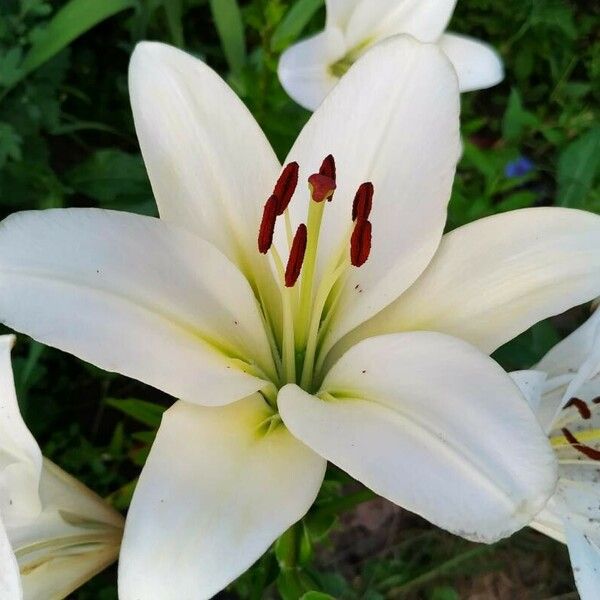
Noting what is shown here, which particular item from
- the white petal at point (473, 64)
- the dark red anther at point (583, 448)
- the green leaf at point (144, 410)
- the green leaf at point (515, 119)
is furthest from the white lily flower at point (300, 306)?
the green leaf at point (515, 119)

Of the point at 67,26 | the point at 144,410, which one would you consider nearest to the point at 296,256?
the point at 144,410

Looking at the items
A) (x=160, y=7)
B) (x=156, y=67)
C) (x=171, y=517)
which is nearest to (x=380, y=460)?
(x=171, y=517)

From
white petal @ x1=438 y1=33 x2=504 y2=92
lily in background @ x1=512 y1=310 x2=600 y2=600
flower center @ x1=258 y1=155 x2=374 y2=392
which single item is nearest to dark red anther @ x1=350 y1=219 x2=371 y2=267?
flower center @ x1=258 y1=155 x2=374 y2=392

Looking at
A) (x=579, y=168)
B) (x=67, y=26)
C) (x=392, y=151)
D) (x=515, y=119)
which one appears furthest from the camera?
(x=515, y=119)

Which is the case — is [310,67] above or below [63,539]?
above

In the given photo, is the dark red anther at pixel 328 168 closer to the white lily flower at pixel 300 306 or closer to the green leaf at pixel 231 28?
the white lily flower at pixel 300 306

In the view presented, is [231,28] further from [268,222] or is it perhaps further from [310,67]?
[268,222]

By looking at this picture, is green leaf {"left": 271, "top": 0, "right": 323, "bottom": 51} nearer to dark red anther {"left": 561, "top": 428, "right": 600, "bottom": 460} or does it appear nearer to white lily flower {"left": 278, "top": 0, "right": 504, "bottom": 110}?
white lily flower {"left": 278, "top": 0, "right": 504, "bottom": 110}
